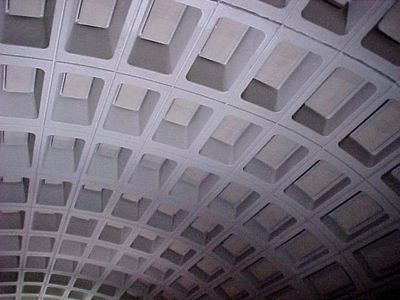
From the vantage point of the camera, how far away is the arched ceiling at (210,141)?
763cm

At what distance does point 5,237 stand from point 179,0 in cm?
1019

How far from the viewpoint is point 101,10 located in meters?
7.91

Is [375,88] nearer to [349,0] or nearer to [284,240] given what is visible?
[349,0]

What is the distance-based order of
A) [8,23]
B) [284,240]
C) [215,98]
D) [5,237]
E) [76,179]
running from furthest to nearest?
[5,237], [284,240], [76,179], [215,98], [8,23]

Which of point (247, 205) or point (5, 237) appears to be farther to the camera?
point (5, 237)

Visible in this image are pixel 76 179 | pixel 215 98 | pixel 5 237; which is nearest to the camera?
pixel 215 98

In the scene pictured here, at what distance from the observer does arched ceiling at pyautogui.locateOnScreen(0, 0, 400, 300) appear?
25.0 ft

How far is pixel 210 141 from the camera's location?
10.5m

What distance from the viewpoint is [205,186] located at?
460 inches

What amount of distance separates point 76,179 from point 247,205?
13.9 ft

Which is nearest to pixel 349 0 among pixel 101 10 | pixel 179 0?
pixel 179 0

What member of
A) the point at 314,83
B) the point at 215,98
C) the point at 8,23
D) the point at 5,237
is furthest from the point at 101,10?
the point at 5,237

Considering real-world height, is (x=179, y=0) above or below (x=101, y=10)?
below

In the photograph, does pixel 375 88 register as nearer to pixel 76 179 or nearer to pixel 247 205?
pixel 247 205
